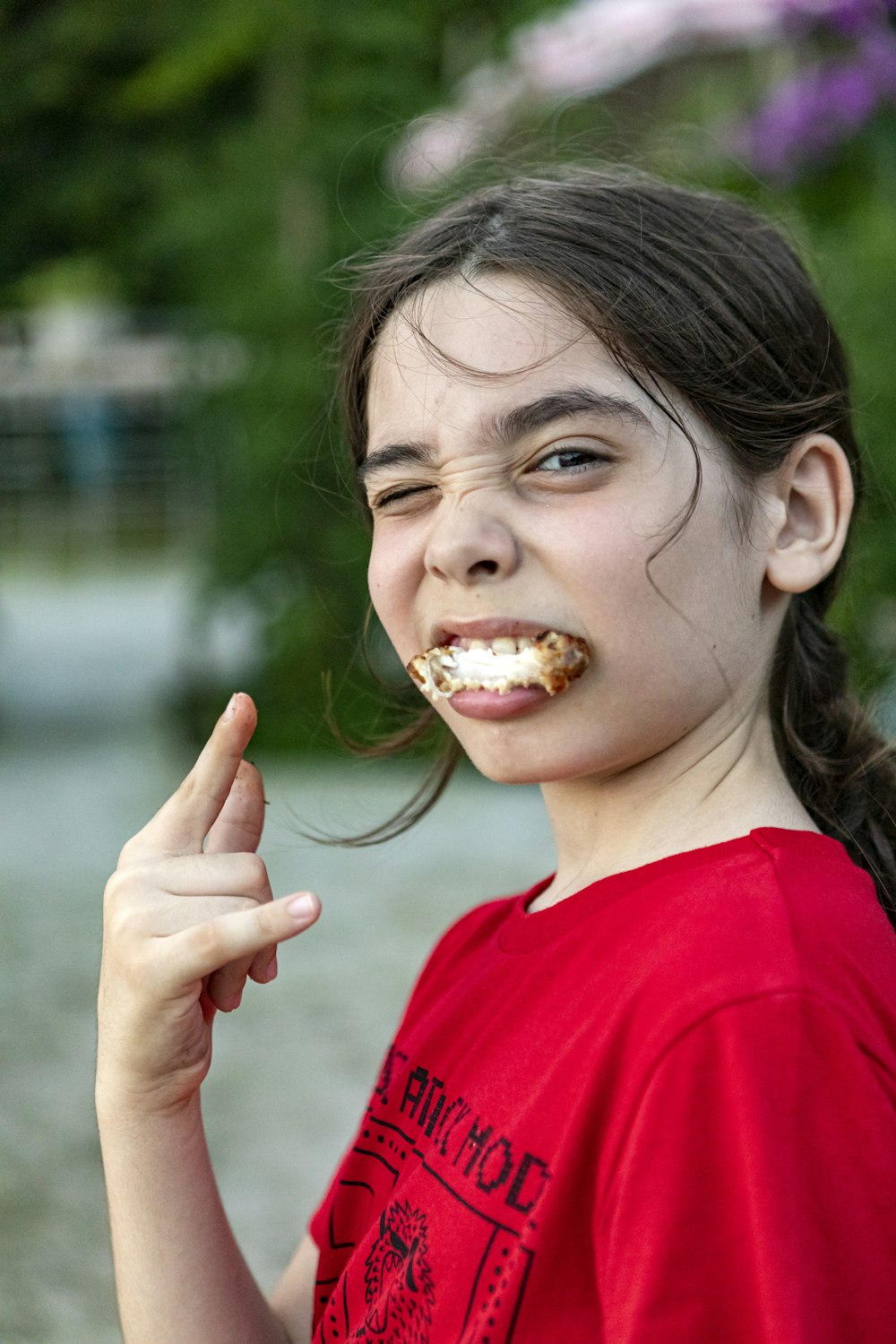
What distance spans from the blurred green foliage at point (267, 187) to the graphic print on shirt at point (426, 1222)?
459 centimetres

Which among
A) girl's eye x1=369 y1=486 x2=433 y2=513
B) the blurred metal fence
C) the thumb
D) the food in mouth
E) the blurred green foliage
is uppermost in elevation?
the blurred metal fence

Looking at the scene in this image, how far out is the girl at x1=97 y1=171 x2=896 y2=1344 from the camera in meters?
0.94

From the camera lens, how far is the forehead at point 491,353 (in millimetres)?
1237

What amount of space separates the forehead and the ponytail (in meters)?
0.35

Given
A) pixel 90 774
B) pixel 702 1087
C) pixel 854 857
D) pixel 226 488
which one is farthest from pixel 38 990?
pixel 702 1087

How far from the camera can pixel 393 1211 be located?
1.21m

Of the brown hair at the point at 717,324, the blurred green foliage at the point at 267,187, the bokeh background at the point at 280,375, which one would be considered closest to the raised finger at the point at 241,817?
the brown hair at the point at 717,324

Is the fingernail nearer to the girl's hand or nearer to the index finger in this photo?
the girl's hand

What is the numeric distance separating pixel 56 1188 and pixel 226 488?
409 cm

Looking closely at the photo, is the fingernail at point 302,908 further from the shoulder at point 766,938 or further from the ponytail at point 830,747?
the ponytail at point 830,747

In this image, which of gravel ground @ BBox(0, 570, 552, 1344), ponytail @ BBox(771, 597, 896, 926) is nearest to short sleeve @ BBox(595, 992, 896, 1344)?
ponytail @ BBox(771, 597, 896, 926)

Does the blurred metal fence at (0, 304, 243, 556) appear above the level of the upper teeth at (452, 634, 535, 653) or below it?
above

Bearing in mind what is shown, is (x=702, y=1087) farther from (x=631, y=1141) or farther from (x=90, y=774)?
(x=90, y=774)

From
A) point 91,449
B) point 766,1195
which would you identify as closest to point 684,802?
point 766,1195
